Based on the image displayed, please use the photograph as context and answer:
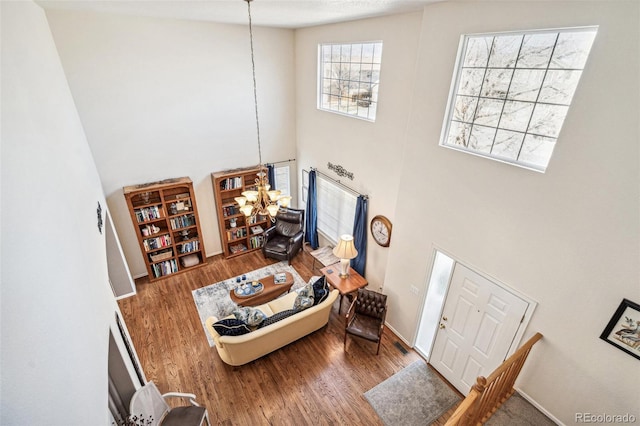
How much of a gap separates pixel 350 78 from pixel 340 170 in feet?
5.52

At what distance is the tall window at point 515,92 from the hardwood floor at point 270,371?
11.5 feet

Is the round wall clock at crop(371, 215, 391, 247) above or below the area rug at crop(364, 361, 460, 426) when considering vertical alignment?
above

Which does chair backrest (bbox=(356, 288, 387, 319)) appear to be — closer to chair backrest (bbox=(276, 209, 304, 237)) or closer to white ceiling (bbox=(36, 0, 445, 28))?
chair backrest (bbox=(276, 209, 304, 237))

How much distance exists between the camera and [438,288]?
447 cm

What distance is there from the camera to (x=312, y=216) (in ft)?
23.9

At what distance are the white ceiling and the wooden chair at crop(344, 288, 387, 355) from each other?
4095 millimetres

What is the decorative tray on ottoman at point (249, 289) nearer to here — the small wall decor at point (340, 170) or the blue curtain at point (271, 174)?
the blue curtain at point (271, 174)

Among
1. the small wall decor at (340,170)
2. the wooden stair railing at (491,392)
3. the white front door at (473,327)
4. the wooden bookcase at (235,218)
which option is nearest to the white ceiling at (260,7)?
the small wall decor at (340,170)

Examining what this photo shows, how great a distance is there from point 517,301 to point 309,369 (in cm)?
307

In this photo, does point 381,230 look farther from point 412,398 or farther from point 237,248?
point 237,248

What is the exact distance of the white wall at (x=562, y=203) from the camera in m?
2.37

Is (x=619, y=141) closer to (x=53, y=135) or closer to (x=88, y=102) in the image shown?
(x=53, y=135)

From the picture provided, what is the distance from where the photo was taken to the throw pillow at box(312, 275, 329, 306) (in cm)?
509

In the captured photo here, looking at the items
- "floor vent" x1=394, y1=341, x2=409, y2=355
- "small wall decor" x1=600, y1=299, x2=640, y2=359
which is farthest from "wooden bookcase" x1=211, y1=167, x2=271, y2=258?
"small wall decor" x1=600, y1=299, x2=640, y2=359
